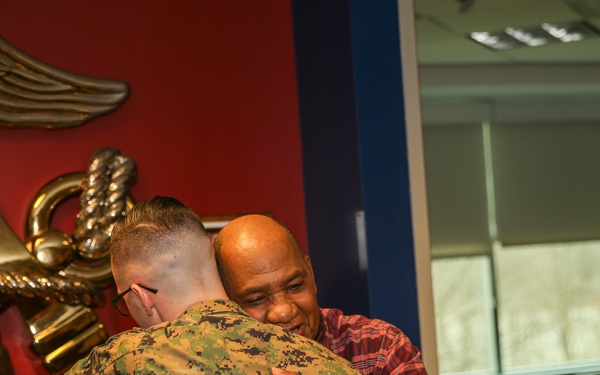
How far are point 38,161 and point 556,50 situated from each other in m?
4.98

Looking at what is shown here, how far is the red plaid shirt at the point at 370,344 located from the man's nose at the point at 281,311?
176 mm

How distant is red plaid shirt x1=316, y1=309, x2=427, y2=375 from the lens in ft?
6.88

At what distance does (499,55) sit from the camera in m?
6.80

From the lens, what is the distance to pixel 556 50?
689cm

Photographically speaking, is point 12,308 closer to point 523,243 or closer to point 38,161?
point 38,161

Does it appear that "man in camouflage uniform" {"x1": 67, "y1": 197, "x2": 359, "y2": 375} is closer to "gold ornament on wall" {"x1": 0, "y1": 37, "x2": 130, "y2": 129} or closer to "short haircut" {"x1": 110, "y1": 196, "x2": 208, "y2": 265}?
"short haircut" {"x1": 110, "y1": 196, "x2": 208, "y2": 265}

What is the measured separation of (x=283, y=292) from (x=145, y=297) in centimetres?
51

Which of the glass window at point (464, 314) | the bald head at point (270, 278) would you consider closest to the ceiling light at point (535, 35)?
the glass window at point (464, 314)

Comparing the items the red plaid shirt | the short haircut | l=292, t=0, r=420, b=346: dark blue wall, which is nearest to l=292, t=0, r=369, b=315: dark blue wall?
l=292, t=0, r=420, b=346: dark blue wall

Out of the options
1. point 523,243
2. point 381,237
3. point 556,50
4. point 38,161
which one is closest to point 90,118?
point 38,161

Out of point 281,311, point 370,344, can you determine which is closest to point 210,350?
point 281,311

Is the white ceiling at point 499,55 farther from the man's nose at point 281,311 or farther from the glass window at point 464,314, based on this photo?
the man's nose at point 281,311

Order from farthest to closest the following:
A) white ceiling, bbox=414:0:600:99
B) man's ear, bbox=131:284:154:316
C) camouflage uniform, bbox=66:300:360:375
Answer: white ceiling, bbox=414:0:600:99 → man's ear, bbox=131:284:154:316 → camouflage uniform, bbox=66:300:360:375

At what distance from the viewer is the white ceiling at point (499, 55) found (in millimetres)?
5398
